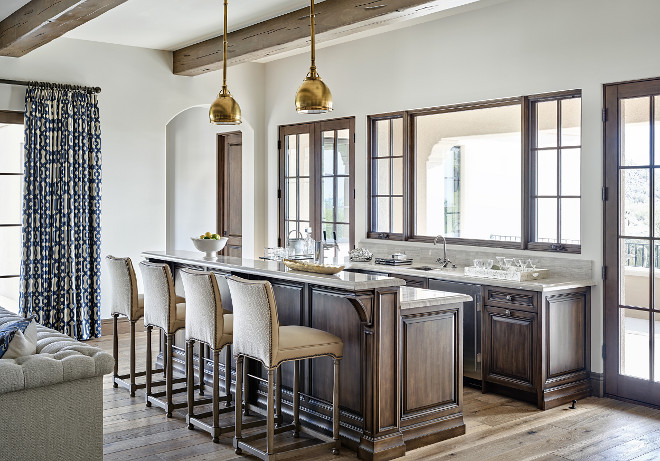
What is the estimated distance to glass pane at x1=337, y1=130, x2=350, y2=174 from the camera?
769cm

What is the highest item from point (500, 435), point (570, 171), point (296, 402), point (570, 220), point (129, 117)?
point (129, 117)

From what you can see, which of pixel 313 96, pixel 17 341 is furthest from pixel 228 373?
pixel 313 96

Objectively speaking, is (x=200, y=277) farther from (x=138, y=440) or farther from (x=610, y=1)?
(x=610, y=1)

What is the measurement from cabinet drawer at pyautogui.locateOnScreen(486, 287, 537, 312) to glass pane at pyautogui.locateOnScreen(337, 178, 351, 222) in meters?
2.57

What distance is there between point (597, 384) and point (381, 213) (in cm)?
284

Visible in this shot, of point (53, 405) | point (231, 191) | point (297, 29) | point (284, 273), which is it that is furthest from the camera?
point (231, 191)

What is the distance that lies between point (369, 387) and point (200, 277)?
1214 mm

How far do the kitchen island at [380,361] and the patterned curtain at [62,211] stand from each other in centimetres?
300

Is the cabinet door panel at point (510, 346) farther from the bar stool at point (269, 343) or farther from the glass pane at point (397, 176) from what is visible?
the glass pane at point (397, 176)

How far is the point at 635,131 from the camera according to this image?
515cm

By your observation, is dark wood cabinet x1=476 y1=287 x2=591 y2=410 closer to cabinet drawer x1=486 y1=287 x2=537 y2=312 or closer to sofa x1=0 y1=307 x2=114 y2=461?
cabinet drawer x1=486 y1=287 x2=537 y2=312

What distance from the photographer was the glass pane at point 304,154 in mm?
8242

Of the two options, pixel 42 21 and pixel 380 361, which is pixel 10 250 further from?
pixel 380 361

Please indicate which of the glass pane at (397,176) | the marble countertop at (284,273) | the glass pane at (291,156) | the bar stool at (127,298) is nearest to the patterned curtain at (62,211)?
the marble countertop at (284,273)
